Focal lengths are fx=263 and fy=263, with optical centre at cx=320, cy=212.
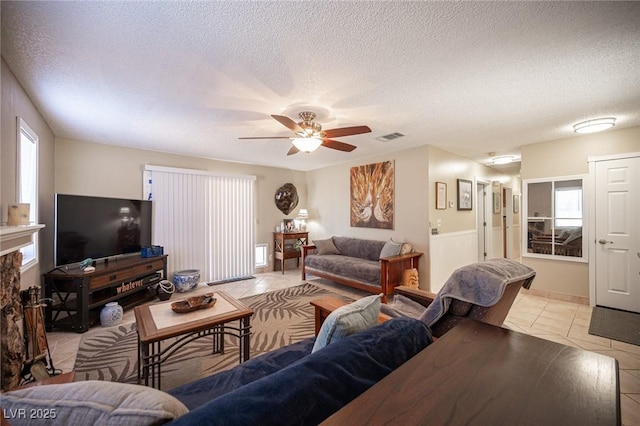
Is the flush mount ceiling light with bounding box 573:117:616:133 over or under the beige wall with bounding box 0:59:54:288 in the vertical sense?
over

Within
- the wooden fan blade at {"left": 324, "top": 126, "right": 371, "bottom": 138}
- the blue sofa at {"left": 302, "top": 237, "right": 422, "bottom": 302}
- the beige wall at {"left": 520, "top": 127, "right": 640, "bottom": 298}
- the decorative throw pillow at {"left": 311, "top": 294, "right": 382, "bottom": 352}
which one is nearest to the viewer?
the decorative throw pillow at {"left": 311, "top": 294, "right": 382, "bottom": 352}

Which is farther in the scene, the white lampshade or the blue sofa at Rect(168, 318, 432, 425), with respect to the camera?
the white lampshade

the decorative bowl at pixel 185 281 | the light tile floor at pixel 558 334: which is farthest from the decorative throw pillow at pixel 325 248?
the decorative bowl at pixel 185 281

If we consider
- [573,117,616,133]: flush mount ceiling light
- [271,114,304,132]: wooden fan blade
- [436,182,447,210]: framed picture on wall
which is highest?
[573,117,616,133]: flush mount ceiling light

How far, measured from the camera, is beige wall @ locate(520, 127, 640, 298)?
11.2 feet

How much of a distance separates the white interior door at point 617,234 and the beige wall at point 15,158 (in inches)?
245

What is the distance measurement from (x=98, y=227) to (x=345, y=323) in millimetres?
3742

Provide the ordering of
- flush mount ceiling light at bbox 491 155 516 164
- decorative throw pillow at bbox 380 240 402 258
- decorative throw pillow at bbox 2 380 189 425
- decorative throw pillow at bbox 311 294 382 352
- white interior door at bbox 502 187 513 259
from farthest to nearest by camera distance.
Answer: white interior door at bbox 502 187 513 259 < flush mount ceiling light at bbox 491 155 516 164 < decorative throw pillow at bbox 380 240 402 258 < decorative throw pillow at bbox 311 294 382 352 < decorative throw pillow at bbox 2 380 189 425

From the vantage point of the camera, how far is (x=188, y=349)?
2.53m

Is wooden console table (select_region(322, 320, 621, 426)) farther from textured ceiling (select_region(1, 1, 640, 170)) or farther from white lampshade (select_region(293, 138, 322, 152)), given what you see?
white lampshade (select_region(293, 138, 322, 152))

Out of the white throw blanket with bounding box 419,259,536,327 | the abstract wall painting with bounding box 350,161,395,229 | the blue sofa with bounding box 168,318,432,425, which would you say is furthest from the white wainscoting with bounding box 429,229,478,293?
the blue sofa with bounding box 168,318,432,425

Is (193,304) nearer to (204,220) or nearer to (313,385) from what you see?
(313,385)

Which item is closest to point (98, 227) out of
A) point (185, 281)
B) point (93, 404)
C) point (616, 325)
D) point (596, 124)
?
point (185, 281)

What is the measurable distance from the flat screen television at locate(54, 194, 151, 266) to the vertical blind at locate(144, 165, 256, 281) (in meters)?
0.34
